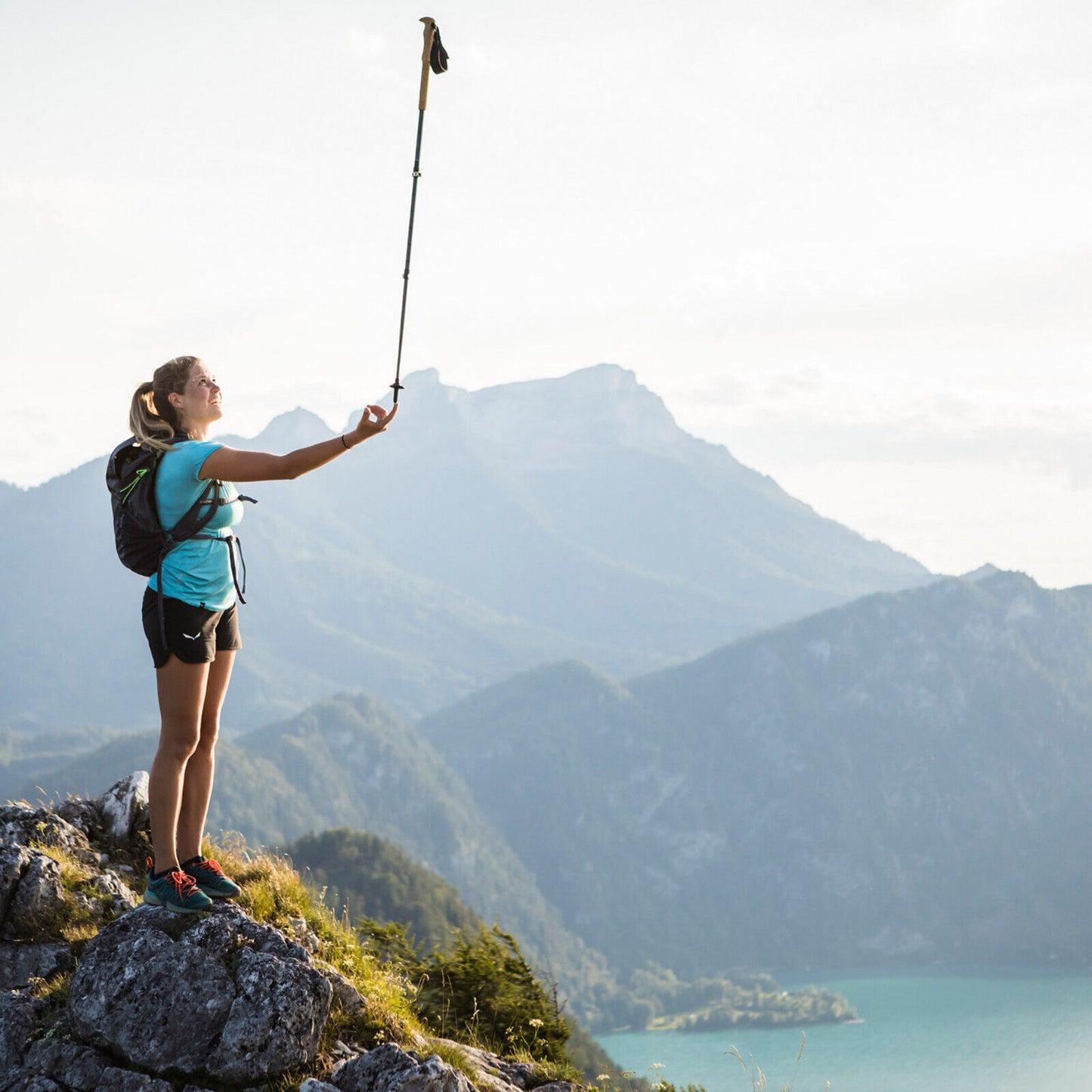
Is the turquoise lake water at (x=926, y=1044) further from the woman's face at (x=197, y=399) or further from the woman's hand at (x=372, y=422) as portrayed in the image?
the woman's hand at (x=372, y=422)

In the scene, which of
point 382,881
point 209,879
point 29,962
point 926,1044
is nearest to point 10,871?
point 29,962

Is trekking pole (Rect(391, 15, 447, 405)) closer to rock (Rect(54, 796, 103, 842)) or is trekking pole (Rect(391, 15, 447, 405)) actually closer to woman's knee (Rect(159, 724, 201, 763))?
woman's knee (Rect(159, 724, 201, 763))

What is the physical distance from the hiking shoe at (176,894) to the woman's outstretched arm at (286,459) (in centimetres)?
230

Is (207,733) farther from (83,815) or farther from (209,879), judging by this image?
(83,815)

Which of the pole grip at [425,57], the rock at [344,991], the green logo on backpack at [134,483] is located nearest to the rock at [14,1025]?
the rock at [344,991]

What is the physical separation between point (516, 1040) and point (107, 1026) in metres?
2.96

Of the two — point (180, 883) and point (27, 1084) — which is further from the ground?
point (180, 883)

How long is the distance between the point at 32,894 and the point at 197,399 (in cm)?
335

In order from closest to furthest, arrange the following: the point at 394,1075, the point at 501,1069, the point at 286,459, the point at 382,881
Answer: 1. the point at 286,459
2. the point at 394,1075
3. the point at 501,1069
4. the point at 382,881

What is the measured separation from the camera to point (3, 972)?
613cm

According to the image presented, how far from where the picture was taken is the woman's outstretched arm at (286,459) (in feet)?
16.2

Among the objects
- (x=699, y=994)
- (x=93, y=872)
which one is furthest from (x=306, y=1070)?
(x=699, y=994)

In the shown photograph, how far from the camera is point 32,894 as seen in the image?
6484 mm

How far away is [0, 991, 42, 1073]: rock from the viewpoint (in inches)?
215
